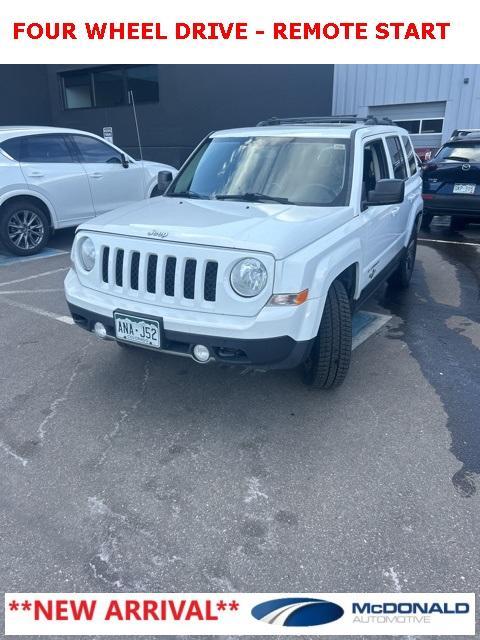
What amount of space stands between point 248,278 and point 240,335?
12.9 inches

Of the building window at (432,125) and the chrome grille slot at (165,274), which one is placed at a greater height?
the building window at (432,125)

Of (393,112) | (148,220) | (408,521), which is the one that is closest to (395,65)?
(393,112)

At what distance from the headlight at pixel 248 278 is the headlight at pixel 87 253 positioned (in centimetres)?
114

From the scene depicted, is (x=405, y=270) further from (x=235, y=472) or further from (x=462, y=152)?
(x=235, y=472)

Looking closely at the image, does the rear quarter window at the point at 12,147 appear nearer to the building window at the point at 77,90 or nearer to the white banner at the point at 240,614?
the white banner at the point at 240,614

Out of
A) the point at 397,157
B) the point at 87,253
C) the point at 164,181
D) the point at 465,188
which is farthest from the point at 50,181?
the point at 465,188

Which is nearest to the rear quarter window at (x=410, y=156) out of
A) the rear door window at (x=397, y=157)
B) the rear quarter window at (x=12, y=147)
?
the rear door window at (x=397, y=157)

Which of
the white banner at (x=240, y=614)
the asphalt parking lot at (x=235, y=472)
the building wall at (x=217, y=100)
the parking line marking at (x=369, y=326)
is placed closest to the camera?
the white banner at (x=240, y=614)

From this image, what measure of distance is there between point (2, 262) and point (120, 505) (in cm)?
582

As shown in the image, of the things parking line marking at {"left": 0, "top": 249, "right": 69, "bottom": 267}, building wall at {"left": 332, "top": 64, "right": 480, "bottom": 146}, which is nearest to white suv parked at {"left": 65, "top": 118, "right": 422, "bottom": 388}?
parking line marking at {"left": 0, "top": 249, "right": 69, "bottom": 267}

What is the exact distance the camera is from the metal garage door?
52.0 ft

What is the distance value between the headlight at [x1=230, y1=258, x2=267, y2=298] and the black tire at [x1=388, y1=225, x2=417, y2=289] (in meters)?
3.33

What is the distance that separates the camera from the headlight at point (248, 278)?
2.99 m

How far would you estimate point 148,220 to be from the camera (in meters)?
3.49
